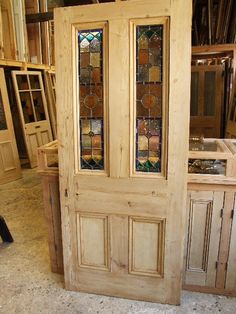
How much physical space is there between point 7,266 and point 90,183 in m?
1.22

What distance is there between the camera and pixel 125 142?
1805 mm

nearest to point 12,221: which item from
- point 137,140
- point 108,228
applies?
point 108,228

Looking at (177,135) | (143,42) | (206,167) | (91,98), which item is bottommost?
(206,167)

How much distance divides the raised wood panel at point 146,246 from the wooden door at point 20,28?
4.48 meters

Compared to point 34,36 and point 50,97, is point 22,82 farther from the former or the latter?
point 34,36

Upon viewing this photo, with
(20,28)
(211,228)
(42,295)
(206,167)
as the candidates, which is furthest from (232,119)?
(20,28)

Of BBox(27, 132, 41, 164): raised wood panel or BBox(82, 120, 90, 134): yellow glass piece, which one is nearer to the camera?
BBox(82, 120, 90, 134): yellow glass piece

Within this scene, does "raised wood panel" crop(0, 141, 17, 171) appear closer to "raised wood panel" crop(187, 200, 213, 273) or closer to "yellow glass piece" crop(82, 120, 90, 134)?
"yellow glass piece" crop(82, 120, 90, 134)

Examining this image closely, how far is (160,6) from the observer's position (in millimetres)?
1599

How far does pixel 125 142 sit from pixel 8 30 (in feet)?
14.3

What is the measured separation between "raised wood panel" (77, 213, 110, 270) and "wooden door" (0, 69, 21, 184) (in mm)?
3079

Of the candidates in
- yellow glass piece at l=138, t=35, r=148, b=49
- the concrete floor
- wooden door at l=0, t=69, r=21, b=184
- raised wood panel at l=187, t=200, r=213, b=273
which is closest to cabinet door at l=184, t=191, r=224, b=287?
raised wood panel at l=187, t=200, r=213, b=273

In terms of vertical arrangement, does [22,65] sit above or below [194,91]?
above

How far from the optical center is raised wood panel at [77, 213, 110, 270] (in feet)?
6.52
